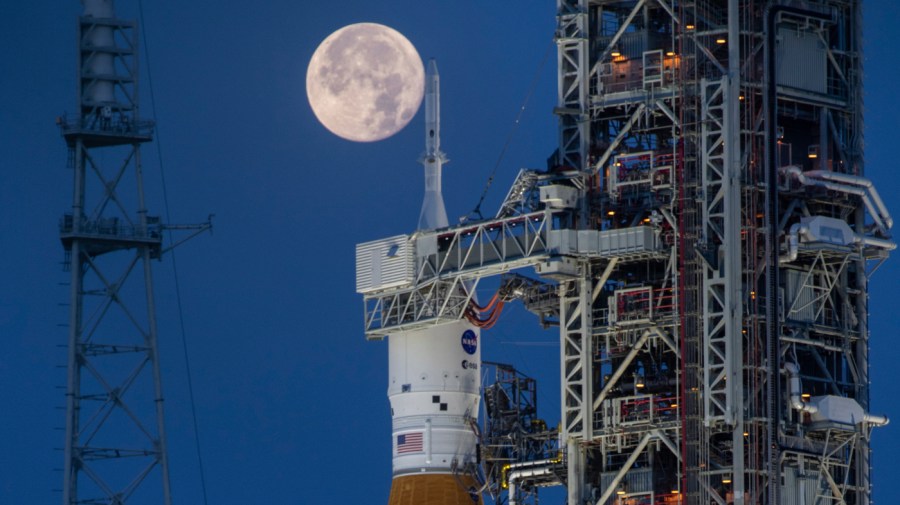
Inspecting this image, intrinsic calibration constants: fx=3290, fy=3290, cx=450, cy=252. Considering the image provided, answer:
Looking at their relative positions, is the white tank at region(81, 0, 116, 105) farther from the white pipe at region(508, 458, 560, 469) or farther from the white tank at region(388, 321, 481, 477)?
the white pipe at region(508, 458, 560, 469)

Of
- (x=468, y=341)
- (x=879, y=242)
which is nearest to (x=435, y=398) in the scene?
(x=468, y=341)

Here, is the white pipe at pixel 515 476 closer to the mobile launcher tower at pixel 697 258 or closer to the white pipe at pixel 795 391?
the mobile launcher tower at pixel 697 258

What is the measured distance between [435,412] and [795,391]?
57.5 feet

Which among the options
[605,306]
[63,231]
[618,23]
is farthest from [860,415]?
[63,231]

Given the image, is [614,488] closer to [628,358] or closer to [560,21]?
[628,358]

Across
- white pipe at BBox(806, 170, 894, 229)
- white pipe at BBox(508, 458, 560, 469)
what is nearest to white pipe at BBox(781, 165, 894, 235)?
white pipe at BBox(806, 170, 894, 229)

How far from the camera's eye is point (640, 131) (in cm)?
13988

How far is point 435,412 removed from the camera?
144m

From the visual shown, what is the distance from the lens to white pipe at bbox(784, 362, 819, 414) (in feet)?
443

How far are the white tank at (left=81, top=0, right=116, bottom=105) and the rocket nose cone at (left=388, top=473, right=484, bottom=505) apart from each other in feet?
76.0

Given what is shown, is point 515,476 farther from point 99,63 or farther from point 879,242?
point 99,63

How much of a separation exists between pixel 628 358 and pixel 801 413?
24.6 ft

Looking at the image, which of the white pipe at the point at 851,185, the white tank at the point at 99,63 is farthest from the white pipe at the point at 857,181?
the white tank at the point at 99,63

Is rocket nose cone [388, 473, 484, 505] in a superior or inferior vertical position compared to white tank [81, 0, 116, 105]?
inferior
